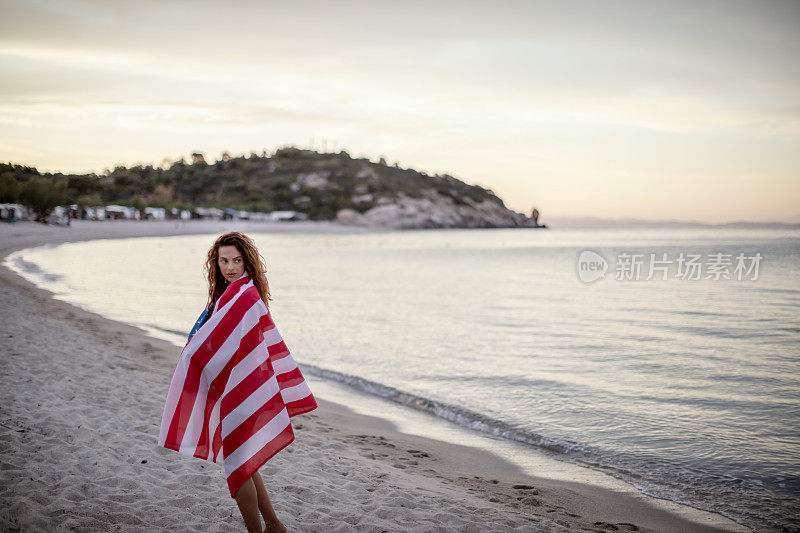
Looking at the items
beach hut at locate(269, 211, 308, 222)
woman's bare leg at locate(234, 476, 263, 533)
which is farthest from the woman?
beach hut at locate(269, 211, 308, 222)

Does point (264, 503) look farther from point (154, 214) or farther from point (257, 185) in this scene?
point (257, 185)

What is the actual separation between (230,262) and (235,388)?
76 cm

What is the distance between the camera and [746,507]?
5.40m

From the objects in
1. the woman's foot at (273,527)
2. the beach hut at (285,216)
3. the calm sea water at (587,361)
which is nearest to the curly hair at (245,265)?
the woman's foot at (273,527)

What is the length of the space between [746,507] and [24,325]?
11.6m

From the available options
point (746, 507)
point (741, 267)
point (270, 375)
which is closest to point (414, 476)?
point (270, 375)

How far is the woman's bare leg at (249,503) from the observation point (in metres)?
3.34

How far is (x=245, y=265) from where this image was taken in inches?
138

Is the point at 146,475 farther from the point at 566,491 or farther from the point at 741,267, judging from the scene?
the point at 741,267

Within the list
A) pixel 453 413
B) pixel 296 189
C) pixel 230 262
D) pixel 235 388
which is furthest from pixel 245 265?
pixel 296 189

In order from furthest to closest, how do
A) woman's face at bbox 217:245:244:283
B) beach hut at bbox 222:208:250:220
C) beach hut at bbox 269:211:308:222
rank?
1. beach hut at bbox 269:211:308:222
2. beach hut at bbox 222:208:250:220
3. woman's face at bbox 217:245:244:283

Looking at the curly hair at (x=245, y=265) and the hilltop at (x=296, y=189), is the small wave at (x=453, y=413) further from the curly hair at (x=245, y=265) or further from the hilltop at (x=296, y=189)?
the hilltop at (x=296, y=189)

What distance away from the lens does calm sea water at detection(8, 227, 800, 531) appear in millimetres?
6527

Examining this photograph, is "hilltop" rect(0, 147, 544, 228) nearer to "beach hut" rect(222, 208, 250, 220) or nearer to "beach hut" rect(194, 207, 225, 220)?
"beach hut" rect(194, 207, 225, 220)
